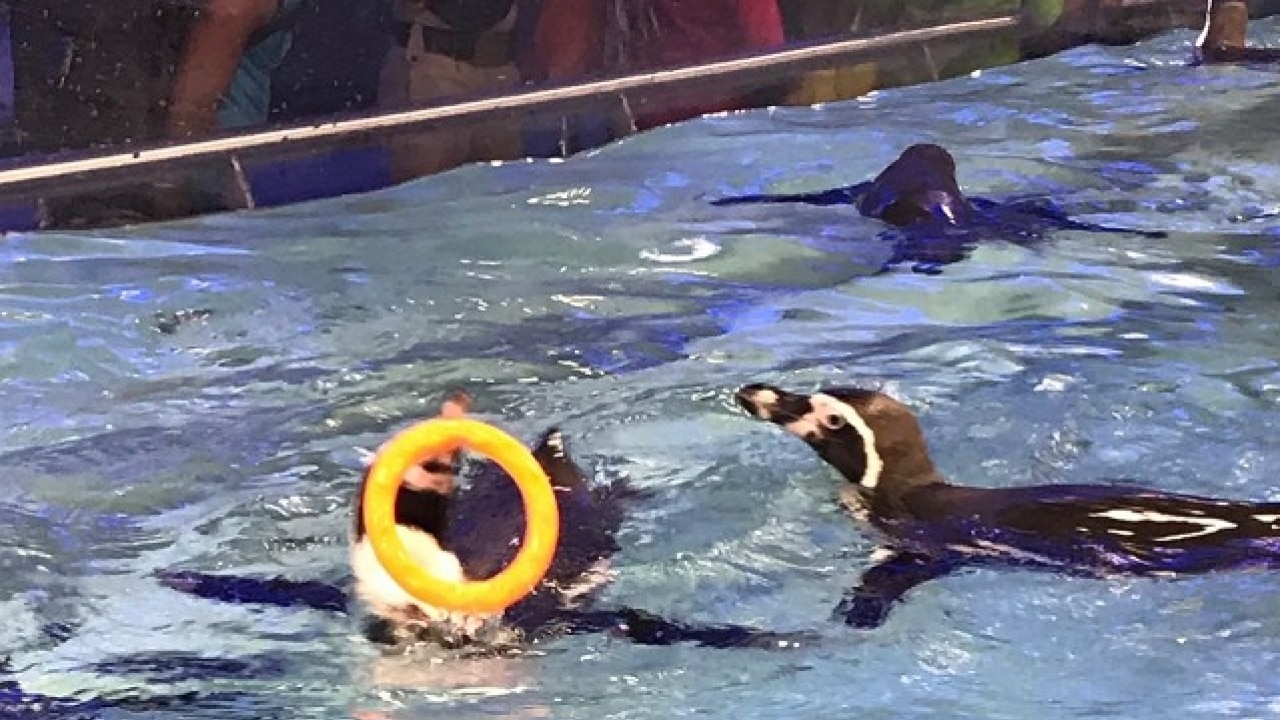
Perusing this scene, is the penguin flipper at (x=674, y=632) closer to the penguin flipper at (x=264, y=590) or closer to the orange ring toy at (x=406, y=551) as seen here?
the orange ring toy at (x=406, y=551)

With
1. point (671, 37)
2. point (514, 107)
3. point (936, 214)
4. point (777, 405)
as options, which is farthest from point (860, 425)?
point (671, 37)

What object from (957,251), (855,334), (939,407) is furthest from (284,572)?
(957,251)

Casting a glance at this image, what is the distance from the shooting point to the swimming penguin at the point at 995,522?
264 centimetres

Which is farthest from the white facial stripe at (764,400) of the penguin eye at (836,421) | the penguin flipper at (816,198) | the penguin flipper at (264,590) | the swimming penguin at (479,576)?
the penguin flipper at (816,198)

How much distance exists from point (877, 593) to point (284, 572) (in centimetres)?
97

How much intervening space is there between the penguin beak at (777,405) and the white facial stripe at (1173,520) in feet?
2.01

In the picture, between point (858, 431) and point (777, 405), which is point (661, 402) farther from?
point (858, 431)

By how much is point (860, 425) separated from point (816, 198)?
2783mm

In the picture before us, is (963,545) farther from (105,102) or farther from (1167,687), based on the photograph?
(105,102)

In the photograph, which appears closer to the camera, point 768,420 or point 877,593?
point 877,593

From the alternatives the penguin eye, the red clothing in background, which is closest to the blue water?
the penguin eye

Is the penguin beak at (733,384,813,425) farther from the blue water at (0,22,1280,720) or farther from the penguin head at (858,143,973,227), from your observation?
the penguin head at (858,143,973,227)

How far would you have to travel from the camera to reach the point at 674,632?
99.2 inches

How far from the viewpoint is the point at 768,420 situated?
10.4 feet
